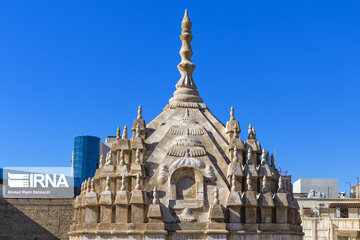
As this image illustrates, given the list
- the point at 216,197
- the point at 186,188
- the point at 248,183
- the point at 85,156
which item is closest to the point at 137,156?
the point at 186,188

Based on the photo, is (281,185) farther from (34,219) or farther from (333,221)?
(34,219)

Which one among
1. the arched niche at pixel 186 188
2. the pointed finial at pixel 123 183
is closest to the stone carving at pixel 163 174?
the arched niche at pixel 186 188

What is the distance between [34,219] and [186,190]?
3096 centimetres

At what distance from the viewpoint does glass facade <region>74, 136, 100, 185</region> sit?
77.1 metres

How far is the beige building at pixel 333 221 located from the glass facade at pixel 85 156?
3425 cm

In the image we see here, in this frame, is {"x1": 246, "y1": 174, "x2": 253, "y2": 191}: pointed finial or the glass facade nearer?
{"x1": 246, "y1": 174, "x2": 253, "y2": 191}: pointed finial

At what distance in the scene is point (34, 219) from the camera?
5325cm

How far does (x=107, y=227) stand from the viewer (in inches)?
1004

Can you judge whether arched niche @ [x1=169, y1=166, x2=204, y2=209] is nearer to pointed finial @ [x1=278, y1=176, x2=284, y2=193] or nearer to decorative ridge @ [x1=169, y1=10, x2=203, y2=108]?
pointed finial @ [x1=278, y1=176, x2=284, y2=193]

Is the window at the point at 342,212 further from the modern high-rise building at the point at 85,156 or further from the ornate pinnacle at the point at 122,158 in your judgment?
the modern high-rise building at the point at 85,156

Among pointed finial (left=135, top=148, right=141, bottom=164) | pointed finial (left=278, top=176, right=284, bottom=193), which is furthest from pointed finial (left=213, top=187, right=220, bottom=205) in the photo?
pointed finial (left=135, top=148, right=141, bottom=164)

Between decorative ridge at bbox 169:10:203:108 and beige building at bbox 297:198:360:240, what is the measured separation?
79.1 ft

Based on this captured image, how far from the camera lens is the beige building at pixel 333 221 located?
163 ft

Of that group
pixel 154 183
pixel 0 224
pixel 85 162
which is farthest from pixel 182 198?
pixel 85 162
